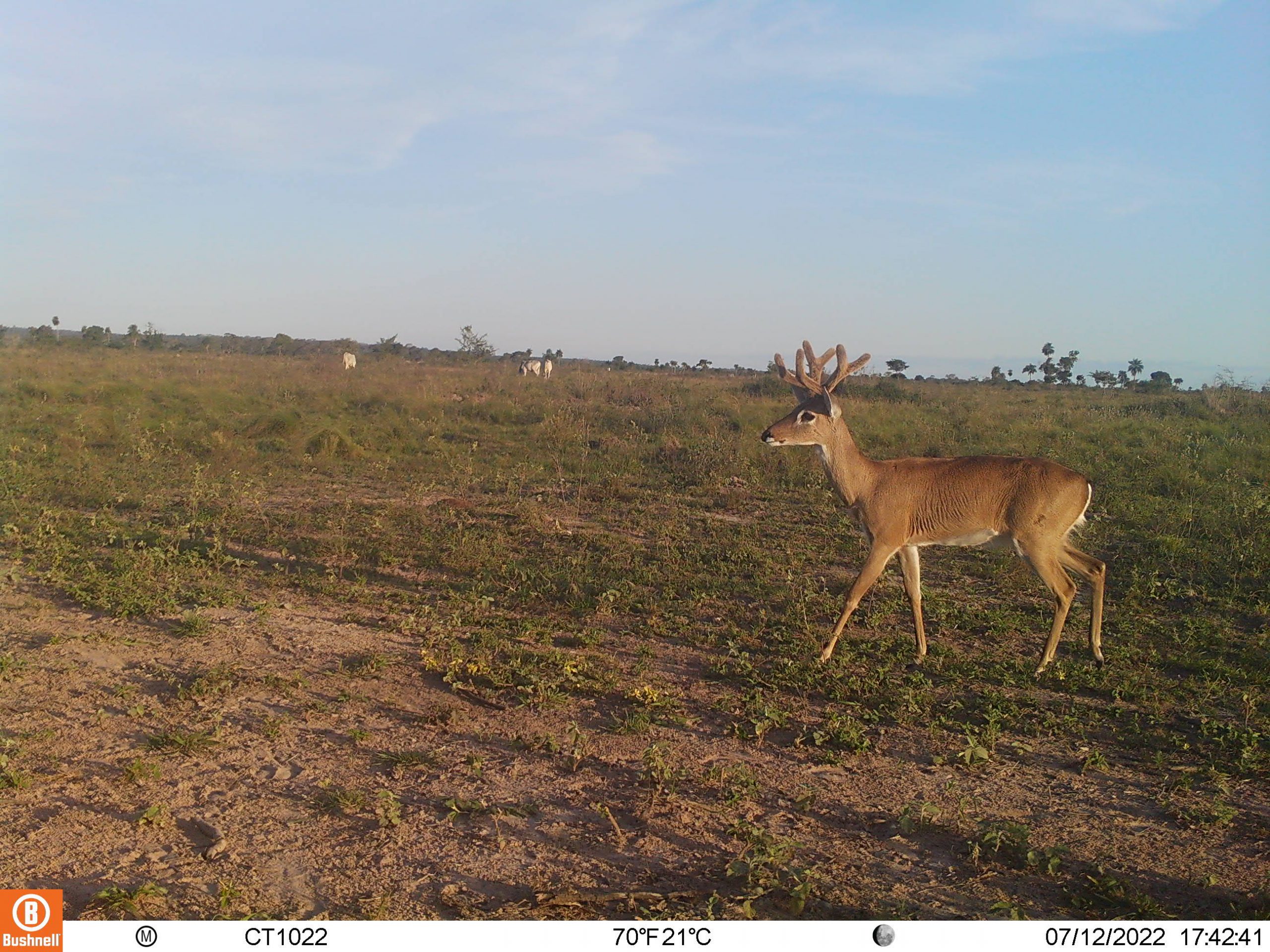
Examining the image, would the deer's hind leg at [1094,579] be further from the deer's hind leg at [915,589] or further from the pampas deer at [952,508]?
the deer's hind leg at [915,589]

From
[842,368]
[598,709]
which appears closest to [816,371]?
[842,368]

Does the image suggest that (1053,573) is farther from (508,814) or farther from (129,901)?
(129,901)

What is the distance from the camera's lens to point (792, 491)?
43.6ft

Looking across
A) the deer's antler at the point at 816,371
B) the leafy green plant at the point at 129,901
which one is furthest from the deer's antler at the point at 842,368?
the leafy green plant at the point at 129,901

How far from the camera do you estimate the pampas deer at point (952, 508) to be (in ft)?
23.8

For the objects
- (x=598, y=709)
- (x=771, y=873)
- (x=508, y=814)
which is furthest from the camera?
(x=598, y=709)

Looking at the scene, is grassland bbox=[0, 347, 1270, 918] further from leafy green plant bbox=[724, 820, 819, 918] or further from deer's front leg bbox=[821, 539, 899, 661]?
deer's front leg bbox=[821, 539, 899, 661]

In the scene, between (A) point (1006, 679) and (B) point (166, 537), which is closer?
(A) point (1006, 679)

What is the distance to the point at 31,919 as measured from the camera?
369 cm

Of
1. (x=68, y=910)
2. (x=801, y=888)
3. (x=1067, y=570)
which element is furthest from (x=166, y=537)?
(x=1067, y=570)

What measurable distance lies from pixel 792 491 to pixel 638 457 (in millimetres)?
3450

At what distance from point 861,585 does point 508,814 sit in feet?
11.9

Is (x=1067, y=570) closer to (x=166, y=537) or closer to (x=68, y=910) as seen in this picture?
(x=68, y=910)
